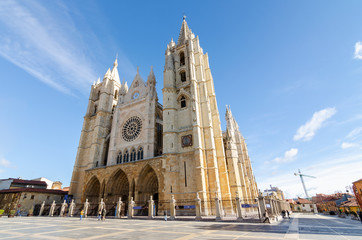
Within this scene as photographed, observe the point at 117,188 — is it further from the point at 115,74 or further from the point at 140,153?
the point at 115,74

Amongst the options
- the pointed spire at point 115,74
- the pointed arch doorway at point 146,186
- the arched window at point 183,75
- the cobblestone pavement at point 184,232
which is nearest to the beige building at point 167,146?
the arched window at point 183,75

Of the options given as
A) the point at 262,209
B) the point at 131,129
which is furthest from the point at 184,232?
the point at 131,129

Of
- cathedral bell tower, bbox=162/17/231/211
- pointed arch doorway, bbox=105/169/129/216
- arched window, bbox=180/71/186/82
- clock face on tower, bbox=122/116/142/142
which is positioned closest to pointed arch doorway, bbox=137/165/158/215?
pointed arch doorway, bbox=105/169/129/216

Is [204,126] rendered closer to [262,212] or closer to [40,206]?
[262,212]

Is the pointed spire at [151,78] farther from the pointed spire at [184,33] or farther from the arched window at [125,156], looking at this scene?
the arched window at [125,156]

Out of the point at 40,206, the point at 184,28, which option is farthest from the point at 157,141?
the point at 184,28

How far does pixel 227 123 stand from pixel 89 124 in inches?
996

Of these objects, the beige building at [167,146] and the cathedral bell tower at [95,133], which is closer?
the beige building at [167,146]

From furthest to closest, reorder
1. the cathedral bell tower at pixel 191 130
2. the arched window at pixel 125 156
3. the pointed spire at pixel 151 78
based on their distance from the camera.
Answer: the pointed spire at pixel 151 78
the arched window at pixel 125 156
the cathedral bell tower at pixel 191 130

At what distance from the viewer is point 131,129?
2694 centimetres

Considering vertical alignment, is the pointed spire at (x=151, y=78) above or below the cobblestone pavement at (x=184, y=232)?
above

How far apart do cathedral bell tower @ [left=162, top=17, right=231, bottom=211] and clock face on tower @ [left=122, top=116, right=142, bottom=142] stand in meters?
5.34

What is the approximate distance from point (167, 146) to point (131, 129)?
857cm

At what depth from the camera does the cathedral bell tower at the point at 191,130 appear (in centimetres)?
1884
